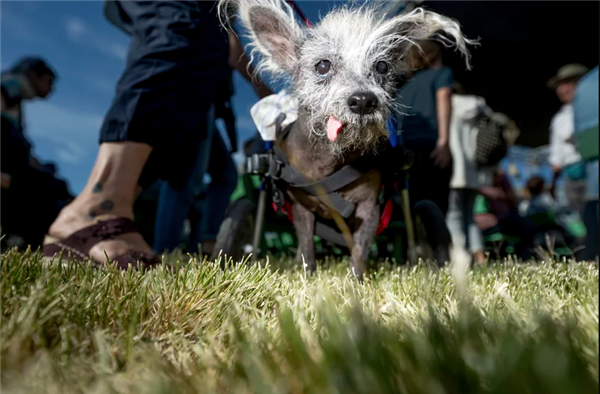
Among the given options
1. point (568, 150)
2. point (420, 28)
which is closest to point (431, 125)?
point (420, 28)

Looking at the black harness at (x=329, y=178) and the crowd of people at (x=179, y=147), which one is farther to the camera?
the crowd of people at (x=179, y=147)

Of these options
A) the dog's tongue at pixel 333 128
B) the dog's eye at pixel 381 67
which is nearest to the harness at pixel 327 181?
the dog's tongue at pixel 333 128

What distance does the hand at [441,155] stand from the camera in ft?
11.1

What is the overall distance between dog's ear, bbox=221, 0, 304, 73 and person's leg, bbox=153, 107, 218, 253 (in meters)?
1.00

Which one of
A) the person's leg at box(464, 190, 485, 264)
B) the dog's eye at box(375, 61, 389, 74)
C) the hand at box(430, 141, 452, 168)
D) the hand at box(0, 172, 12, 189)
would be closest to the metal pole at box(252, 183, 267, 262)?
the dog's eye at box(375, 61, 389, 74)

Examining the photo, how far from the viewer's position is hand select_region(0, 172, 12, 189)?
401 cm

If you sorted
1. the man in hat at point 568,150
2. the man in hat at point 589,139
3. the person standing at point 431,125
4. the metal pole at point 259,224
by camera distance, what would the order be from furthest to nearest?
the man in hat at point 568,150, the person standing at point 431,125, the man in hat at point 589,139, the metal pole at point 259,224

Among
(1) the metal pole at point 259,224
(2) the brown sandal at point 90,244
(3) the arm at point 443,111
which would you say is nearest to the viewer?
(2) the brown sandal at point 90,244

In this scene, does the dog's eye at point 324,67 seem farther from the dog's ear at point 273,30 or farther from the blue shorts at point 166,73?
the blue shorts at point 166,73

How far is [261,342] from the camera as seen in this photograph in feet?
2.81

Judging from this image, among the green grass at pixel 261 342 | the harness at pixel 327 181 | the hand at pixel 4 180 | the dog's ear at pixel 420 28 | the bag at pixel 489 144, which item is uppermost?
Result: the dog's ear at pixel 420 28

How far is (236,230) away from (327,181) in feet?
1.92

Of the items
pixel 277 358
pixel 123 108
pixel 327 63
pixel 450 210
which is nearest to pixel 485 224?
pixel 450 210

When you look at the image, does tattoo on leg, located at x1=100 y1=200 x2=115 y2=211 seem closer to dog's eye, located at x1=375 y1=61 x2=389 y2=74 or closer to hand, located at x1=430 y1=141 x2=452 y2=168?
dog's eye, located at x1=375 y1=61 x2=389 y2=74
